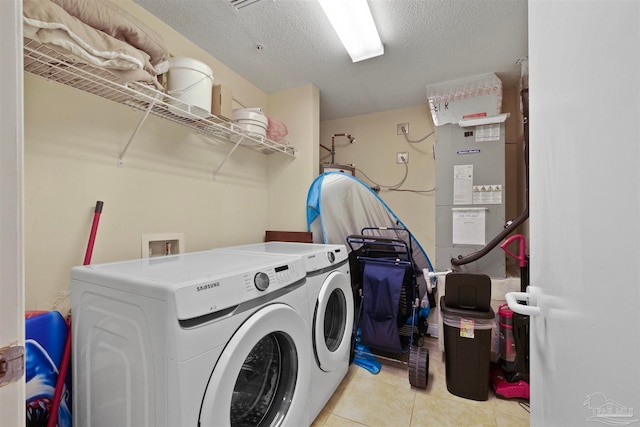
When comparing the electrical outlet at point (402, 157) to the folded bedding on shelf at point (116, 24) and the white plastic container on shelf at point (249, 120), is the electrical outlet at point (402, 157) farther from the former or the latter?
the folded bedding on shelf at point (116, 24)

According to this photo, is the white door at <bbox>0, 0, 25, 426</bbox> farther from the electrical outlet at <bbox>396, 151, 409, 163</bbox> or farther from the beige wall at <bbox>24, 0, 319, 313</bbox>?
the electrical outlet at <bbox>396, 151, 409, 163</bbox>

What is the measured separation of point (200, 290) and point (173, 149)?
4.48 ft

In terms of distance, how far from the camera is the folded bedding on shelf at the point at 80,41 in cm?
91

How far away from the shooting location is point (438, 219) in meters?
2.41

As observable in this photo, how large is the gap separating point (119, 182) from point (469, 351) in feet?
7.80

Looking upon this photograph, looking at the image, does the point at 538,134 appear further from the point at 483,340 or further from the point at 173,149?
the point at 173,149

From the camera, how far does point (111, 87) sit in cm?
125

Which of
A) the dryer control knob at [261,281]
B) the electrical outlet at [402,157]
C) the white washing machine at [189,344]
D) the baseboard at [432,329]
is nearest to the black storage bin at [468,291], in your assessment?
the baseboard at [432,329]

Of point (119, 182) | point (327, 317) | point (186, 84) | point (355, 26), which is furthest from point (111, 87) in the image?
point (327, 317)

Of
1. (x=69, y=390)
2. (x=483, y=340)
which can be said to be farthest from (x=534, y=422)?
(x=69, y=390)

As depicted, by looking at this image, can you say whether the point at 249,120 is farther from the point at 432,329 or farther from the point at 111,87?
the point at 432,329

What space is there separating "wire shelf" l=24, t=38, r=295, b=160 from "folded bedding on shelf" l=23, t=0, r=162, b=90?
73 mm

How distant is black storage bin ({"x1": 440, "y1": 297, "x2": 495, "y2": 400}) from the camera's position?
1639 millimetres

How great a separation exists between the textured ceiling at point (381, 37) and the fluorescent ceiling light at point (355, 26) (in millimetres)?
70
